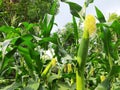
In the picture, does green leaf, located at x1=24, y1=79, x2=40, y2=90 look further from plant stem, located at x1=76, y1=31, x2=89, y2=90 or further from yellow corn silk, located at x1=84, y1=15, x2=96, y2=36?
yellow corn silk, located at x1=84, y1=15, x2=96, y2=36

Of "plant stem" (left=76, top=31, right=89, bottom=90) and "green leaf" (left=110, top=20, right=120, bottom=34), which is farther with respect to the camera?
"green leaf" (left=110, top=20, right=120, bottom=34)

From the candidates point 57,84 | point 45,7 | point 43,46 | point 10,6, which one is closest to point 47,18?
point 43,46

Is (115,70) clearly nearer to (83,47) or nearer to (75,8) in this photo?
(83,47)

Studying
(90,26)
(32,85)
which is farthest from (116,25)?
(32,85)

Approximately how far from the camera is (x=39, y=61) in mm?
1317

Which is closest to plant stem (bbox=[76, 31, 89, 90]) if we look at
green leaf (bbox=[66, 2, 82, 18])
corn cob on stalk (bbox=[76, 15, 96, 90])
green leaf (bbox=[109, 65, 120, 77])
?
corn cob on stalk (bbox=[76, 15, 96, 90])

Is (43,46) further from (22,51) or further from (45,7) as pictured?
(45,7)

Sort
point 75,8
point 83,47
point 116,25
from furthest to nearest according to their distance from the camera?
point 75,8, point 116,25, point 83,47

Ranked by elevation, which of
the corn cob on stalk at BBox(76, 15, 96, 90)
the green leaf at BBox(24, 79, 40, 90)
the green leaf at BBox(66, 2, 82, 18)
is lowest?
the green leaf at BBox(24, 79, 40, 90)

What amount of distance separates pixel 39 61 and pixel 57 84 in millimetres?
113

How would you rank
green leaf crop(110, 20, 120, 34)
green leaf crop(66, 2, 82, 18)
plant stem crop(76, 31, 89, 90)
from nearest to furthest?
plant stem crop(76, 31, 89, 90)
green leaf crop(110, 20, 120, 34)
green leaf crop(66, 2, 82, 18)

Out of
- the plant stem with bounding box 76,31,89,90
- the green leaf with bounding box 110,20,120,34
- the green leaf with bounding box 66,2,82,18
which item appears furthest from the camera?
the green leaf with bounding box 66,2,82,18

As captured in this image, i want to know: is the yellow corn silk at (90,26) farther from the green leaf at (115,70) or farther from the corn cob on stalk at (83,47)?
the green leaf at (115,70)

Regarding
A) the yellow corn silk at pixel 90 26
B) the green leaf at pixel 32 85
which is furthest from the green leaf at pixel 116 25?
the green leaf at pixel 32 85
